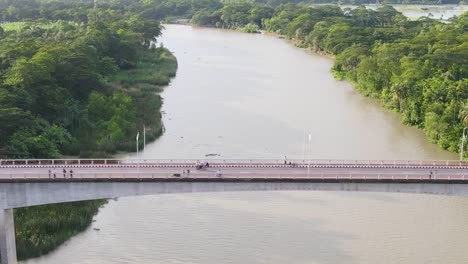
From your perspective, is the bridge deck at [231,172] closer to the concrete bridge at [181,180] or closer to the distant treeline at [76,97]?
the concrete bridge at [181,180]

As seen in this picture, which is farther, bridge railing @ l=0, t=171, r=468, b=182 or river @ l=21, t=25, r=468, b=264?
river @ l=21, t=25, r=468, b=264

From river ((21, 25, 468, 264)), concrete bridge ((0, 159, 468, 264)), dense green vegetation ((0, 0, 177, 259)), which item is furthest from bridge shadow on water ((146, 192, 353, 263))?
dense green vegetation ((0, 0, 177, 259))

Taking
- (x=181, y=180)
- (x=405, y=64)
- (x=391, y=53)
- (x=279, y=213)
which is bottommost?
(x=279, y=213)

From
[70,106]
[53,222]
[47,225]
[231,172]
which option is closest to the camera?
[231,172]

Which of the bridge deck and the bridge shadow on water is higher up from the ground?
the bridge deck

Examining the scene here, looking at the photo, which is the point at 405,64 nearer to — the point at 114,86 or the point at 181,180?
the point at 114,86

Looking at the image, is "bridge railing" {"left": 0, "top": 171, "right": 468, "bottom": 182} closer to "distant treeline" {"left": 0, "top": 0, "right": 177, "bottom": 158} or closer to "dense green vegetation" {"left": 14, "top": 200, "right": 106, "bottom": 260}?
"dense green vegetation" {"left": 14, "top": 200, "right": 106, "bottom": 260}

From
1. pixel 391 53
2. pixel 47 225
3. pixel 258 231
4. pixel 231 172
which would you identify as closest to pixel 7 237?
pixel 47 225

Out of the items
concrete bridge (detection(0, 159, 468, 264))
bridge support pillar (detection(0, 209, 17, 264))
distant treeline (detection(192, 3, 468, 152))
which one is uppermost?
distant treeline (detection(192, 3, 468, 152))
